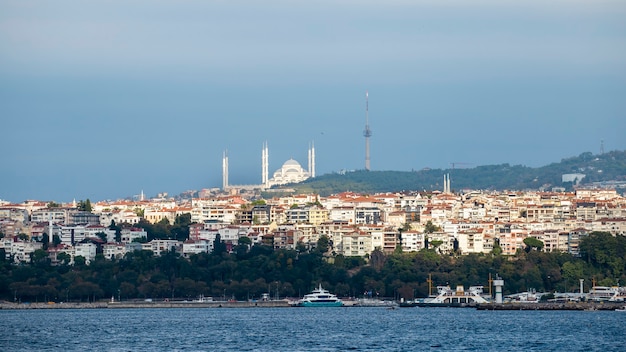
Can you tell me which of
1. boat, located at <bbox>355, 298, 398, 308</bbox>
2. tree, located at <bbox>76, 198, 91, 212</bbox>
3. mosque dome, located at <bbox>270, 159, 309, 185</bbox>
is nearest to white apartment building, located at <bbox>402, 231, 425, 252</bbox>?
boat, located at <bbox>355, 298, 398, 308</bbox>

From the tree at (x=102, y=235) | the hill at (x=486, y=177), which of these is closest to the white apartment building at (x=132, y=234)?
the tree at (x=102, y=235)

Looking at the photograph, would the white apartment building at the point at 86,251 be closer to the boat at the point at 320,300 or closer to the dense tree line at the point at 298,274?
the dense tree line at the point at 298,274

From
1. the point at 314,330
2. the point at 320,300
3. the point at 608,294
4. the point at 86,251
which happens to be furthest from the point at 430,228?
the point at 314,330

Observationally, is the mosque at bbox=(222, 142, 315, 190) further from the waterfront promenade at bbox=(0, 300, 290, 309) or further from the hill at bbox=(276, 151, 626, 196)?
the waterfront promenade at bbox=(0, 300, 290, 309)

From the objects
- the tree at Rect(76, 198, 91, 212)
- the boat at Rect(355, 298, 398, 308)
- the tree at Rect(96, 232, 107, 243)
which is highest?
the tree at Rect(76, 198, 91, 212)

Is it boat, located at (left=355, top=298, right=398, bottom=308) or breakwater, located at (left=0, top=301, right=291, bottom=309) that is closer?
boat, located at (left=355, top=298, right=398, bottom=308)

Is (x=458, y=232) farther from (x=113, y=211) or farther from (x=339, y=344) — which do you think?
(x=339, y=344)
